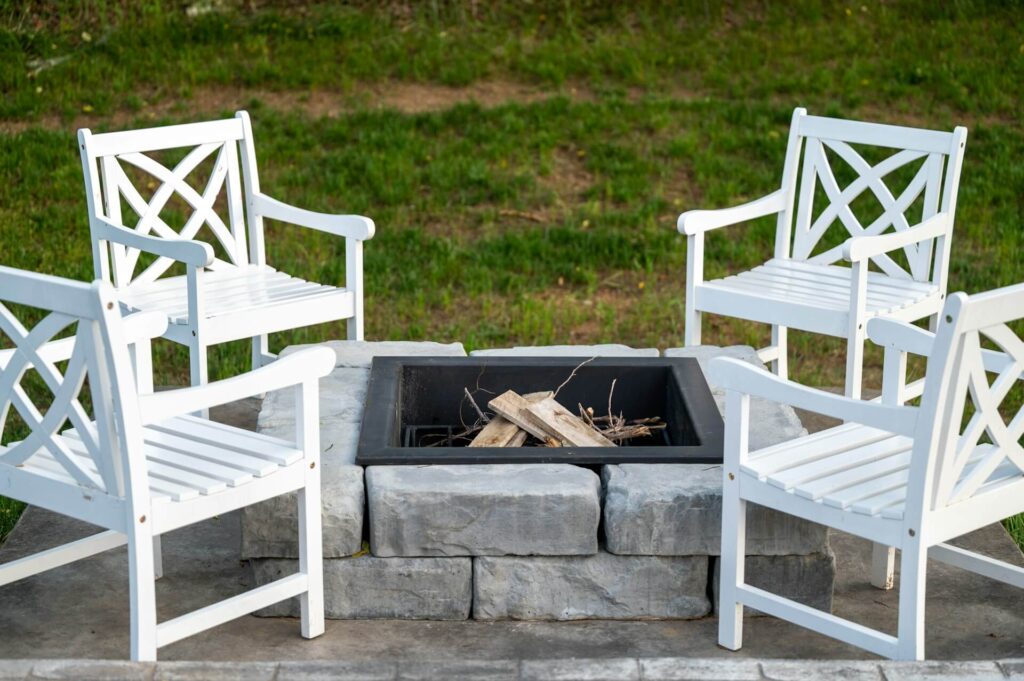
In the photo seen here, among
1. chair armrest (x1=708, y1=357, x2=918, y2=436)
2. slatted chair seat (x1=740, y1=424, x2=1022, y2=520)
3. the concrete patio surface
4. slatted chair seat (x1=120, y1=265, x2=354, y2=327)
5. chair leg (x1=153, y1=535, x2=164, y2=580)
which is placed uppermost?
chair armrest (x1=708, y1=357, x2=918, y2=436)

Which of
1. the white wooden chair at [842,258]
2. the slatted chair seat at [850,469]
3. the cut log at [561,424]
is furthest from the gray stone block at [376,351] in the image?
the slatted chair seat at [850,469]

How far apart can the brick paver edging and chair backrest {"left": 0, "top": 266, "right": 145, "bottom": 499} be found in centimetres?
39

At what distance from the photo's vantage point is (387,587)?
3477 millimetres

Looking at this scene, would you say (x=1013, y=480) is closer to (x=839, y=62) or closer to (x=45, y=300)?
(x=45, y=300)

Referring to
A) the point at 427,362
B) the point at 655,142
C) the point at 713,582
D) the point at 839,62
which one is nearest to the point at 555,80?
the point at 655,142

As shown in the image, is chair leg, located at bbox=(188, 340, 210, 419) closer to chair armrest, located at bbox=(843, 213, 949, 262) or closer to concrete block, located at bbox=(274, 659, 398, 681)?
concrete block, located at bbox=(274, 659, 398, 681)

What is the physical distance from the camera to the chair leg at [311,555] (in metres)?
3.23

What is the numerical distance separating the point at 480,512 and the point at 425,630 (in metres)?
0.34

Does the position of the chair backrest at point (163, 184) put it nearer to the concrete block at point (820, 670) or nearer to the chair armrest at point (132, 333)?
the chair armrest at point (132, 333)

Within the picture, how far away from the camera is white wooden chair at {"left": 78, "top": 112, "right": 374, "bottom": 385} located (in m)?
4.28

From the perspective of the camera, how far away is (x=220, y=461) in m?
3.17

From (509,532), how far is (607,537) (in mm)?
246

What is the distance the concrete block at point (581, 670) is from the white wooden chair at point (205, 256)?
1920 mm

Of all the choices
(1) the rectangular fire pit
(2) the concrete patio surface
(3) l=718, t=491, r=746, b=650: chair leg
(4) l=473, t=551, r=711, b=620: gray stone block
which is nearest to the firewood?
(1) the rectangular fire pit
